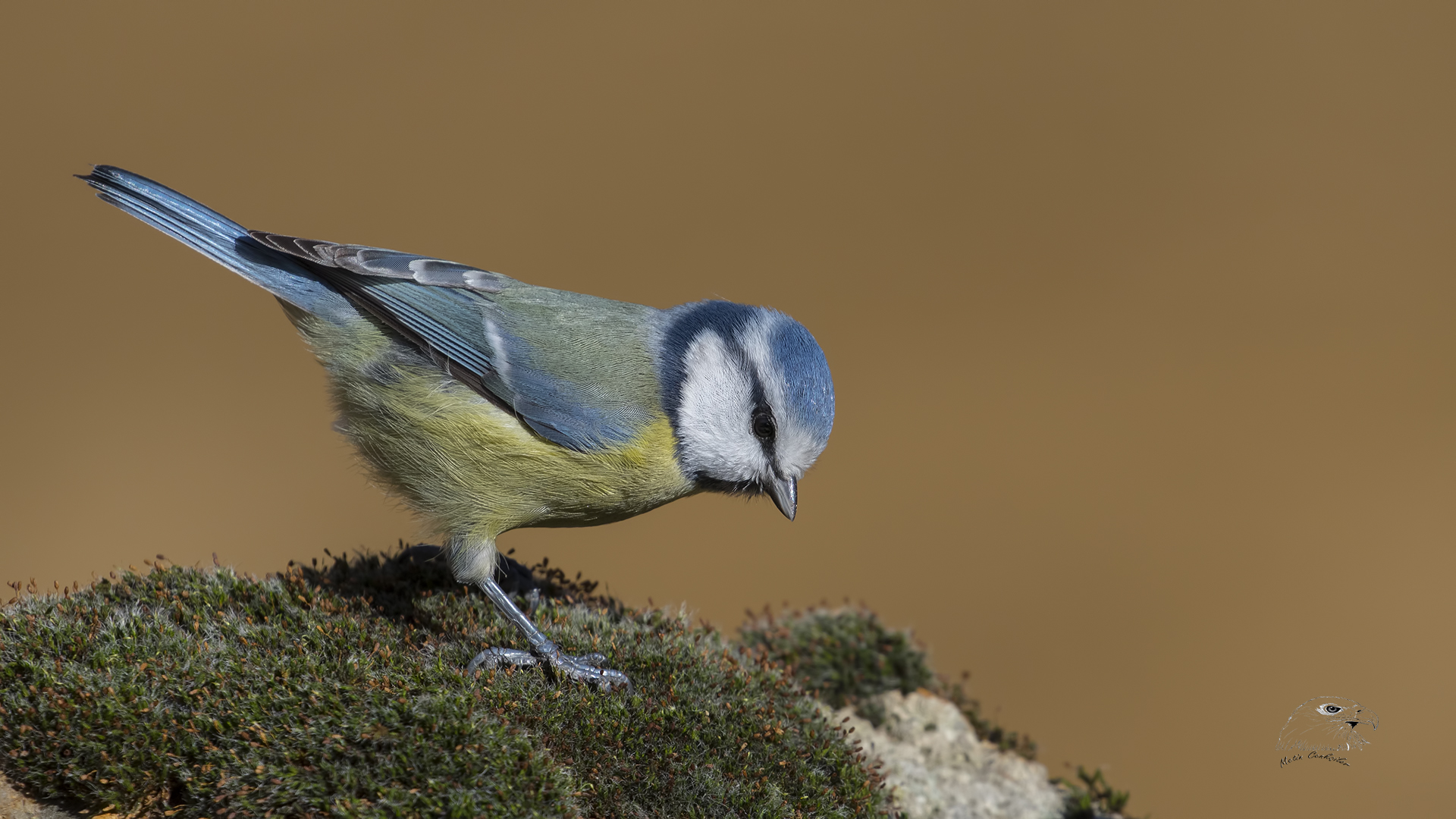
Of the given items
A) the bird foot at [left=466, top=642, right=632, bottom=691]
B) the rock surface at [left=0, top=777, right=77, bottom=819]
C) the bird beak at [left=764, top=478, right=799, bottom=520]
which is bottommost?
the rock surface at [left=0, top=777, right=77, bottom=819]

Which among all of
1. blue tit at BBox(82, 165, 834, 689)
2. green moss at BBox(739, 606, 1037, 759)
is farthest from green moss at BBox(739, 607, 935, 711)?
blue tit at BBox(82, 165, 834, 689)

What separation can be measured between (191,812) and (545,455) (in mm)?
1380

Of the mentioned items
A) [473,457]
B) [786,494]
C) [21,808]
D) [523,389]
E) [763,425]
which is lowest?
[21,808]

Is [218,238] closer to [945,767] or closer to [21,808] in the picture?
[21,808]

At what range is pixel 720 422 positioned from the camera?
3.14m

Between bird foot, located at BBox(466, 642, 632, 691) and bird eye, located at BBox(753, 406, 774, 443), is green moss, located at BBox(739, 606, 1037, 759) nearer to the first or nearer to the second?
bird foot, located at BBox(466, 642, 632, 691)

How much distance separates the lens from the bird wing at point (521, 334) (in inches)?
124

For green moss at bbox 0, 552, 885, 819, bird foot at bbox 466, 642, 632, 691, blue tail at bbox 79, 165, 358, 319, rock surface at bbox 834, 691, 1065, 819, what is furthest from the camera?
rock surface at bbox 834, 691, 1065, 819

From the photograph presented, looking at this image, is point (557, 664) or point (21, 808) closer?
point (21, 808)

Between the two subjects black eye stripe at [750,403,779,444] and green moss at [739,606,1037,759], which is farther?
green moss at [739,606,1037,759]

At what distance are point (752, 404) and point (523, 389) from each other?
2.52ft

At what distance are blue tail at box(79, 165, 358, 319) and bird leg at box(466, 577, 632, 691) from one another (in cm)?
125

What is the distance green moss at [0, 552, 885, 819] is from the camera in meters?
2.50

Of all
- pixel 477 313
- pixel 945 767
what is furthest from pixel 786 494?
pixel 945 767
